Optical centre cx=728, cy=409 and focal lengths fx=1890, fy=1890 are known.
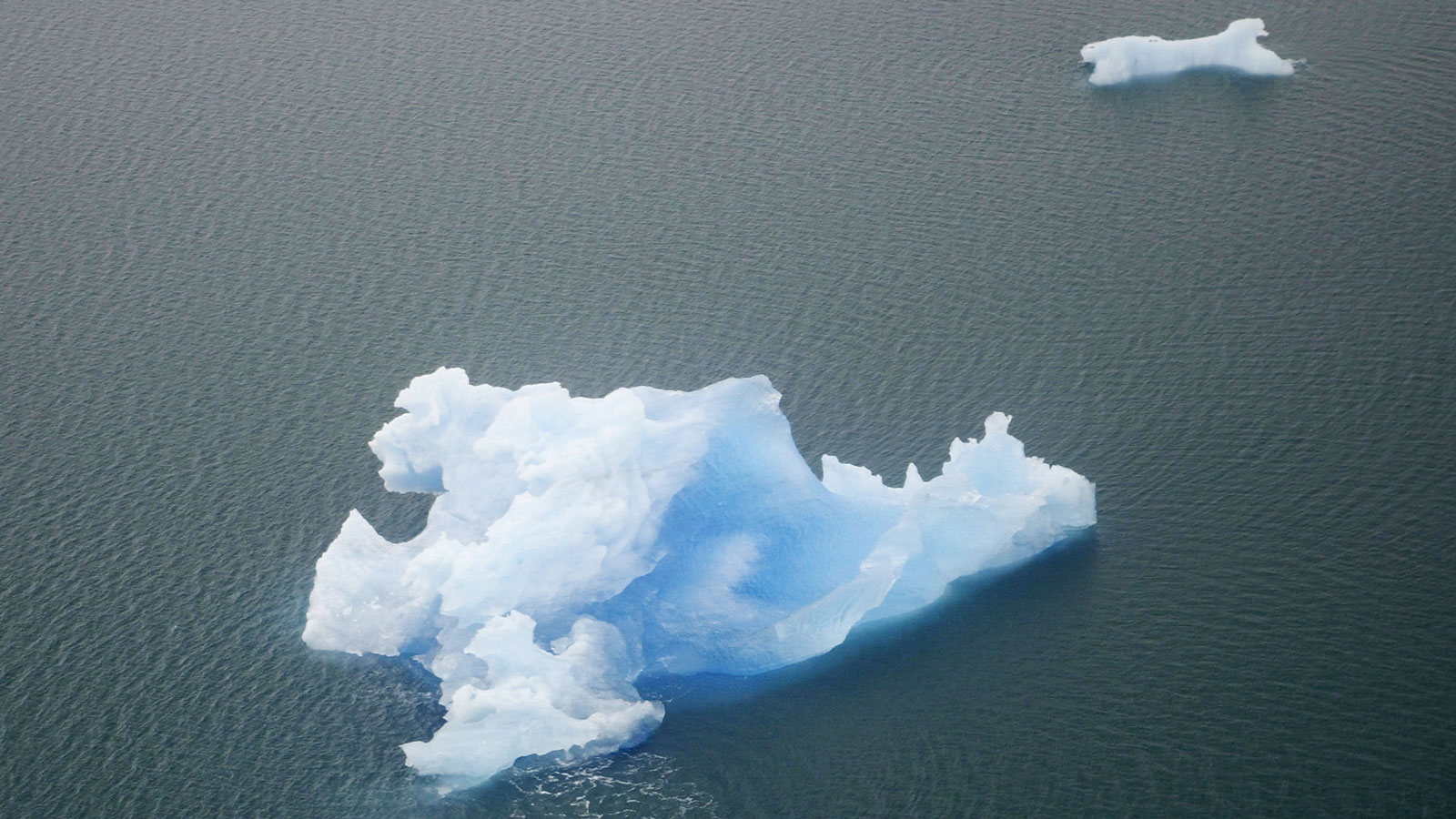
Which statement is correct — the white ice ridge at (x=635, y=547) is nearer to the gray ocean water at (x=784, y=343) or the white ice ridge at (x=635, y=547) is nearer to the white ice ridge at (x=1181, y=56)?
the gray ocean water at (x=784, y=343)

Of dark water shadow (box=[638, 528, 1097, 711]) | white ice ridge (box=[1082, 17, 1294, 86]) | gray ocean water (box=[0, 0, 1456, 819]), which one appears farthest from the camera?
white ice ridge (box=[1082, 17, 1294, 86])

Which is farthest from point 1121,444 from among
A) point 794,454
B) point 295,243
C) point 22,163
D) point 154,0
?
point 154,0

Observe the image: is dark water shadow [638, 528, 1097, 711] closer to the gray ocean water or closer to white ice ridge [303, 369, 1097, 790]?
the gray ocean water

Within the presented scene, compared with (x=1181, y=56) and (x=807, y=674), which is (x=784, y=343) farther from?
(x=1181, y=56)

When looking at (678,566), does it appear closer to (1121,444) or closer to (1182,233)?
(1121,444)

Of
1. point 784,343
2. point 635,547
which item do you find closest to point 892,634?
point 635,547

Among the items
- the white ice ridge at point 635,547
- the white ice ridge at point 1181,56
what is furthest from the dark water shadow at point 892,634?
the white ice ridge at point 1181,56

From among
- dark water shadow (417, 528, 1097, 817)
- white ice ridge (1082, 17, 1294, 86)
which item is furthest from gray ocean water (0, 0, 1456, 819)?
white ice ridge (1082, 17, 1294, 86)
